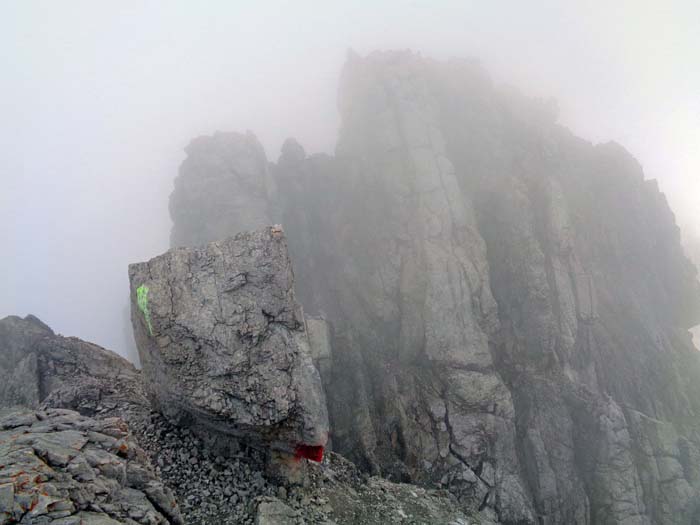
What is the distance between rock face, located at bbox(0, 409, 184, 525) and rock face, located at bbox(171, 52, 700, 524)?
25132mm

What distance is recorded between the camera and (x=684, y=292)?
2173 inches

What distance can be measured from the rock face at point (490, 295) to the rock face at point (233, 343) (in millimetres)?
19460

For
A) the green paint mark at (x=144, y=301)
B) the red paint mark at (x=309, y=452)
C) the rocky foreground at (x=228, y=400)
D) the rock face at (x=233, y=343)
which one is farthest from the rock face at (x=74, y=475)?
the red paint mark at (x=309, y=452)

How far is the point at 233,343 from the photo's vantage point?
2042cm

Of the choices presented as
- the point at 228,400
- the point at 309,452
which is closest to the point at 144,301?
the point at 228,400

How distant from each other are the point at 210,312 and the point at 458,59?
216 feet

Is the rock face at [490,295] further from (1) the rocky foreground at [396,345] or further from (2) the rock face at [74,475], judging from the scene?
(2) the rock face at [74,475]

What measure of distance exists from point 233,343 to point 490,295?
3204cm

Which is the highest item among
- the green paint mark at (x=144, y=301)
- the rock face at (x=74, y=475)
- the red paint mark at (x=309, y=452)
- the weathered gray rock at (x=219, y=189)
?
the weathered gray rock at (x=219, y=189)

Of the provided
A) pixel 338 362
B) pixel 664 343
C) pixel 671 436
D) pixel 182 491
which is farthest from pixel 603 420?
pixel 182 491

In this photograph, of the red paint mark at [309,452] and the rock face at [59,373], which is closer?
the red paint mark at [309,452]

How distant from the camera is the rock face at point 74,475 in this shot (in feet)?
34.8

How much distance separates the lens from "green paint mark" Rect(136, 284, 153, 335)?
2053 cm

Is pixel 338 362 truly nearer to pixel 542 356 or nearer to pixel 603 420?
pixel 542 356
